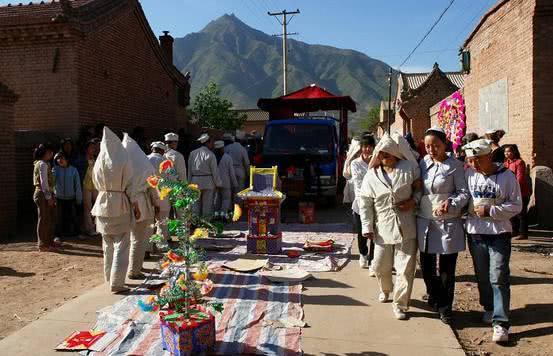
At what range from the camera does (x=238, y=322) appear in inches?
182

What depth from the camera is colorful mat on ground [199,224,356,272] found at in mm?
7046

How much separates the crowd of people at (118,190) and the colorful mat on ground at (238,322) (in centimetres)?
77

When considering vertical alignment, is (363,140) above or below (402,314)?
above

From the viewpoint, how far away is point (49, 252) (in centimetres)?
816

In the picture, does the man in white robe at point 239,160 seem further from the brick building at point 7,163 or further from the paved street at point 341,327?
Answer: the paved street at point 341,327

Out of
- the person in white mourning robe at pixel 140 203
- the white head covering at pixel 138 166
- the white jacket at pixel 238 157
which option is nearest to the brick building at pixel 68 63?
the white jacket at pixel 238 157

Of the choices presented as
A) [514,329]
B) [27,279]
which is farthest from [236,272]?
[514,329]

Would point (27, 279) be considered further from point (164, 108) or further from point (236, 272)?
point (164, 108)

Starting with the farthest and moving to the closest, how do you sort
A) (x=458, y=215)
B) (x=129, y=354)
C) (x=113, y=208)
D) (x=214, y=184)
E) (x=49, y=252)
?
(x=214, y=184)
(x=49, y=252)
(x=113, y=208)
(x=458, y=215)
(x=129, y=354)

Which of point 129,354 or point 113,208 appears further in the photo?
point 113,208

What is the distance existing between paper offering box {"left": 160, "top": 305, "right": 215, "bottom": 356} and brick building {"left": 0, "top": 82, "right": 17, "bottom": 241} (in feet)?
22.2

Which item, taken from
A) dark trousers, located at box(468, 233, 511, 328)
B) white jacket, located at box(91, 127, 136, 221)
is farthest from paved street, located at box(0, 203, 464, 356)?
white jacket, located at box(91, 127, 136, 221)

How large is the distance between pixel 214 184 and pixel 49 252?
10.8 feet

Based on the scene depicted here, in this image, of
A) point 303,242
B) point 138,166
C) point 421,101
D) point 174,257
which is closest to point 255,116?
point 421,101
